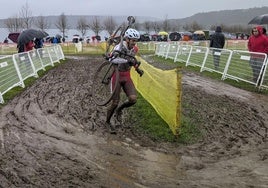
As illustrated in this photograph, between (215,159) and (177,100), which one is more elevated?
(177,100)

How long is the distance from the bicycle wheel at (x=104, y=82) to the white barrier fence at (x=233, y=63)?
5.92m

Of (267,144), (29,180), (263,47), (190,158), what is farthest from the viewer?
(263,47)

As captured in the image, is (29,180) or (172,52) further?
(172,52)

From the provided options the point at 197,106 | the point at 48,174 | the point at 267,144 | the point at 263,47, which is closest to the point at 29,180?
the point at 48,174

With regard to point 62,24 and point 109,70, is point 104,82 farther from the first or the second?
point 62,24

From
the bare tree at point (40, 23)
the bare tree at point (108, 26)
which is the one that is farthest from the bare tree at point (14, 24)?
the bare tree at point (108, 26)

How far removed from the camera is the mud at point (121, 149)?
5.59m

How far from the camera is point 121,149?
23.1 ft

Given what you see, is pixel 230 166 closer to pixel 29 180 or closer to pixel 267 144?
pixel 267 144

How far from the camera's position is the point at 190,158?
21.7 feet

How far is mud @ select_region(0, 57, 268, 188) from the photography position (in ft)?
18.3

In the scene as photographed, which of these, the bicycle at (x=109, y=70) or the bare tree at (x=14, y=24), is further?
the bare tree at (x=14, y=24)

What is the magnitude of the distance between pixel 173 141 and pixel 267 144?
171cm

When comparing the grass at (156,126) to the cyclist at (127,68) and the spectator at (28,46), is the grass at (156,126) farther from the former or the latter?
the spectator at (28,46)
